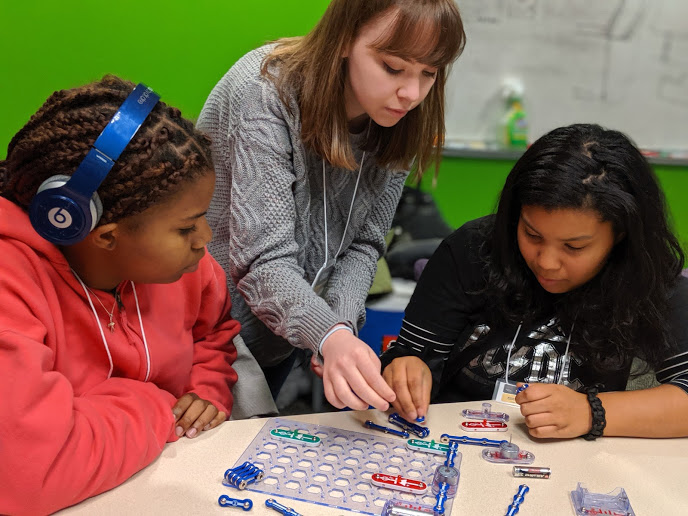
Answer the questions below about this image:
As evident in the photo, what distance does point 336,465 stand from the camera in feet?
3.13

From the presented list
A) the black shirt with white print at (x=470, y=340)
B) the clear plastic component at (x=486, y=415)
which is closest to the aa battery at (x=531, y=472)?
the clear plastic component at (x=486, y=415)

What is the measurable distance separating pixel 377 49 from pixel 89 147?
19.8 inches

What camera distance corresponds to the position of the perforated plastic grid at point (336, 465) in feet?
2.90

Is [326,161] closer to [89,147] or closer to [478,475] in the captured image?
[89,147]

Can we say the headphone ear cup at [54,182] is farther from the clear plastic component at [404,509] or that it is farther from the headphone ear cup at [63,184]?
the clear plastic component at [404,509]

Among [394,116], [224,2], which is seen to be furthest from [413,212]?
[394,116]

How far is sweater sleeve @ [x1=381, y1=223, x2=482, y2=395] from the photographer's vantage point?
4.36ft

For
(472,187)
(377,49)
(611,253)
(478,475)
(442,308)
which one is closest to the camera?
(478,475)

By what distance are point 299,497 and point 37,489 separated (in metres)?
0.31

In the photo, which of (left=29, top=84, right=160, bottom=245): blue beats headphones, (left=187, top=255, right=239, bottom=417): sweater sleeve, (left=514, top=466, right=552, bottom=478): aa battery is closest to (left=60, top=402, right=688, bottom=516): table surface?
(left=514, top=466, right=552, bottom=478): aa battery

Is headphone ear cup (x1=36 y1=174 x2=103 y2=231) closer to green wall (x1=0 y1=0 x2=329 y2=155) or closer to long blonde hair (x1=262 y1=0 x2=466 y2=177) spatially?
long blonde hair (x1=262 y1=0 x2=466 y2=177)

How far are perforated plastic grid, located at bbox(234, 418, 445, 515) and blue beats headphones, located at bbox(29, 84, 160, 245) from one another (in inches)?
15.5

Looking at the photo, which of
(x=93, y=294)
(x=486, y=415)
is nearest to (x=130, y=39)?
(x=93, y=294)

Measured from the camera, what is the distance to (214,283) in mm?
1214
